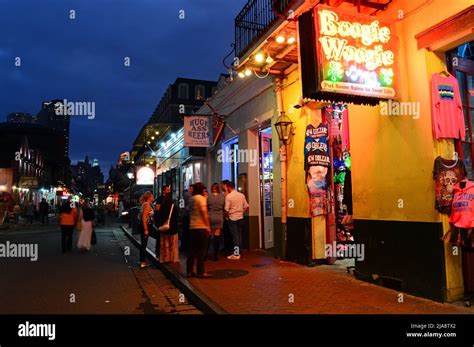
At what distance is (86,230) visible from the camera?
12.7 metres

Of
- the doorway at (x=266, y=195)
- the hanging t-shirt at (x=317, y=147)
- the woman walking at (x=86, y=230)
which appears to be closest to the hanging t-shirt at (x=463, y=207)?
the hanging t-shirt at (x=317, y=147)

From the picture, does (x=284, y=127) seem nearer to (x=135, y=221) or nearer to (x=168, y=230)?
(x=168, y=230)

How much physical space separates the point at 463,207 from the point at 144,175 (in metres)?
21.7

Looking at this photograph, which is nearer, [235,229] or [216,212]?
[216,212]

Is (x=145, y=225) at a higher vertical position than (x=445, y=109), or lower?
lower

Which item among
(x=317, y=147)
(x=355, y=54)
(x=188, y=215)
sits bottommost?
(x=188, y=215)

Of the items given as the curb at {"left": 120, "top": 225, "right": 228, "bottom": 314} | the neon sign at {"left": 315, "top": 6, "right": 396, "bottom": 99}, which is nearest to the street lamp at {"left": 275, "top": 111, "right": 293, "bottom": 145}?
the neon sign at {"left": 315, "top": 6, "right": 396, "bottom": 99}

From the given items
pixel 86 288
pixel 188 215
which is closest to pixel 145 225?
pixel 188 215

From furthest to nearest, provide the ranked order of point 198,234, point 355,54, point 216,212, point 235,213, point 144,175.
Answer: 1. point 144,175
2. point 235,213
3. point 216,212
4. point 198,234
5. point 355,54

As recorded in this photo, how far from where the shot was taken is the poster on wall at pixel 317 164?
8016 millimetres

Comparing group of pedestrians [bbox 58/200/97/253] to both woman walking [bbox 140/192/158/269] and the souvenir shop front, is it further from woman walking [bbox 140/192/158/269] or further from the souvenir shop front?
the souvenir shop front

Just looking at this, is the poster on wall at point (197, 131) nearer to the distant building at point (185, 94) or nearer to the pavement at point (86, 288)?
the pavement at point (86, 288)

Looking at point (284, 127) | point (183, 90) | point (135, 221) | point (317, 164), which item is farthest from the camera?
point (183, 90)

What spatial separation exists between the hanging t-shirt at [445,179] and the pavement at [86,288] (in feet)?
12.5
